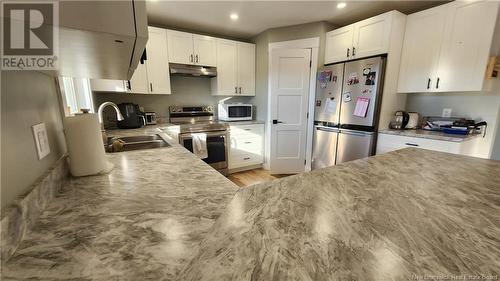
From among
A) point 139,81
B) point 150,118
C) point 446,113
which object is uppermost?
point 139,81

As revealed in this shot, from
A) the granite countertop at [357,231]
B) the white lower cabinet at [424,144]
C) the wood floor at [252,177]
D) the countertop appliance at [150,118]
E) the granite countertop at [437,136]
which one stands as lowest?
the wood floor at [252,177]

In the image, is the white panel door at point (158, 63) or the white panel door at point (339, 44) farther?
the white panel door at point (158, 63)

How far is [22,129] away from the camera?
1.94ft

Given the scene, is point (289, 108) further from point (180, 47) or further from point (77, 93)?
point (77, 93)

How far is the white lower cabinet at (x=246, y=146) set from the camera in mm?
3352

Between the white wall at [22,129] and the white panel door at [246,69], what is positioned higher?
the white panel door at [246,69]

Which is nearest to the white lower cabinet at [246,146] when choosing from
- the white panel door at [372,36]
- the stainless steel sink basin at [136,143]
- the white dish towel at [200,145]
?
the white dish towel at [200,145]


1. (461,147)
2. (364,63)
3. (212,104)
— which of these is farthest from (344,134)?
(212,104)

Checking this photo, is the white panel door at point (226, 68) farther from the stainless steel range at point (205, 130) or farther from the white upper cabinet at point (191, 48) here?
the stainless steel range at point (205, 130)

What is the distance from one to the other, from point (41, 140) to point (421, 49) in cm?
322

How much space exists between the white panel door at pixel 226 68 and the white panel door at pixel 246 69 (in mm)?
79

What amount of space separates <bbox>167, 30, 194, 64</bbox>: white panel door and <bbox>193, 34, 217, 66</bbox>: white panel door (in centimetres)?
7

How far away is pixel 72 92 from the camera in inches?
64.6

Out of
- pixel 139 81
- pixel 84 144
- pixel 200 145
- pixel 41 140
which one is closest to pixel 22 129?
pixel 41 140
